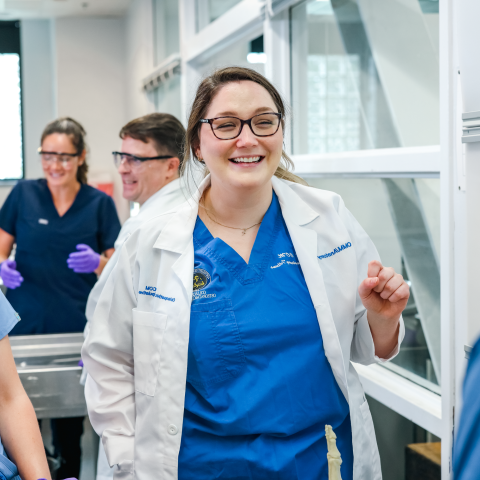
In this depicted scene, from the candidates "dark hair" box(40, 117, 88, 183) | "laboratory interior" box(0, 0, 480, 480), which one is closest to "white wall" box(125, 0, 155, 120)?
"laboratory interior" box(0, 0, 480, 480)

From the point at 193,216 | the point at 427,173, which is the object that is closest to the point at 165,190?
the point at 193,216

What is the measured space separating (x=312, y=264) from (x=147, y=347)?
0.38 metres

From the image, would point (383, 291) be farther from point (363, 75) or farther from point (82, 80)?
point (82, 80)

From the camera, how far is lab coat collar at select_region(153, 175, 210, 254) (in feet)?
3.82

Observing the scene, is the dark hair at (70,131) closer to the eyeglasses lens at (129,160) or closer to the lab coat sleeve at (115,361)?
the eyeglasses lens at (129,160)

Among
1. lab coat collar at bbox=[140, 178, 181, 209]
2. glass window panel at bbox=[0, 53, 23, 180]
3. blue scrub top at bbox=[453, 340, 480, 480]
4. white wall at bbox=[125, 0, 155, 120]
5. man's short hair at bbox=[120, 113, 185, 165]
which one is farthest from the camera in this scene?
glass window panel at bbox=[0, 53, 23, 180]

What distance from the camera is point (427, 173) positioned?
4.51 ft

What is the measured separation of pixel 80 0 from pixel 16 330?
310 centimetres

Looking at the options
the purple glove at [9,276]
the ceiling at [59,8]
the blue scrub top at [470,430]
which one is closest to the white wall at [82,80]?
the ceiling at [59,8]

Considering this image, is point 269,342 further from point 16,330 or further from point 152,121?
point 16,330

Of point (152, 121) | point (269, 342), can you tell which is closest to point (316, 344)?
point (269, 342)

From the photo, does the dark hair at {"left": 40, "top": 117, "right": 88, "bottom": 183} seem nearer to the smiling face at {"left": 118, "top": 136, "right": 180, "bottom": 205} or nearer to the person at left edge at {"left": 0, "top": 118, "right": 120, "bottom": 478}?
the person at left edge at {"left": 0, "top": 118, "right": 120, "bottom": 478}

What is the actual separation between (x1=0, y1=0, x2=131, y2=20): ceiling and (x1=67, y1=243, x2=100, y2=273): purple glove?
3.07 meters

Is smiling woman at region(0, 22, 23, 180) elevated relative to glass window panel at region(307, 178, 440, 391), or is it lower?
elevated
